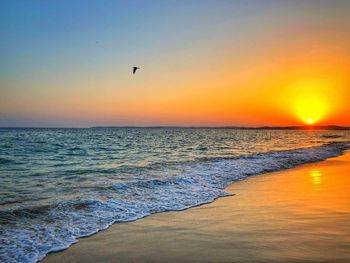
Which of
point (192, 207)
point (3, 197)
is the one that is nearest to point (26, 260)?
point (192, 207)

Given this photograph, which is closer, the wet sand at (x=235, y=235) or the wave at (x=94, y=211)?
the wet sand at (x=235, y=235)

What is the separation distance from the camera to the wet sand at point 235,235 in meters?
5.76

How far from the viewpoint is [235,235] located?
6.81 metres

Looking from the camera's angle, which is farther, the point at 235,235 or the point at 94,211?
the point at 94,211

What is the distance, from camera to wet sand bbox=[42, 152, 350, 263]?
576cm

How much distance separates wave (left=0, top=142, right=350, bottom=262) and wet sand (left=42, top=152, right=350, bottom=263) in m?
0.50

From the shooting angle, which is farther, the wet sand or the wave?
the wave

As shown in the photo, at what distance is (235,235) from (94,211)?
4243 millimetres

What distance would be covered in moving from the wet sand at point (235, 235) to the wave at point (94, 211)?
0.50m

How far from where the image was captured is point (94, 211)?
9367 millimetres

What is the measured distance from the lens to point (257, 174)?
18.0 m

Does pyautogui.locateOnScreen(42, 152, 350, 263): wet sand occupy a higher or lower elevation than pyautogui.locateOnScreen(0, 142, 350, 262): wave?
higher

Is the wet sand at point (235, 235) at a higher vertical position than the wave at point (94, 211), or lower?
higher

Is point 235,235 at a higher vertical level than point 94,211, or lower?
higher
